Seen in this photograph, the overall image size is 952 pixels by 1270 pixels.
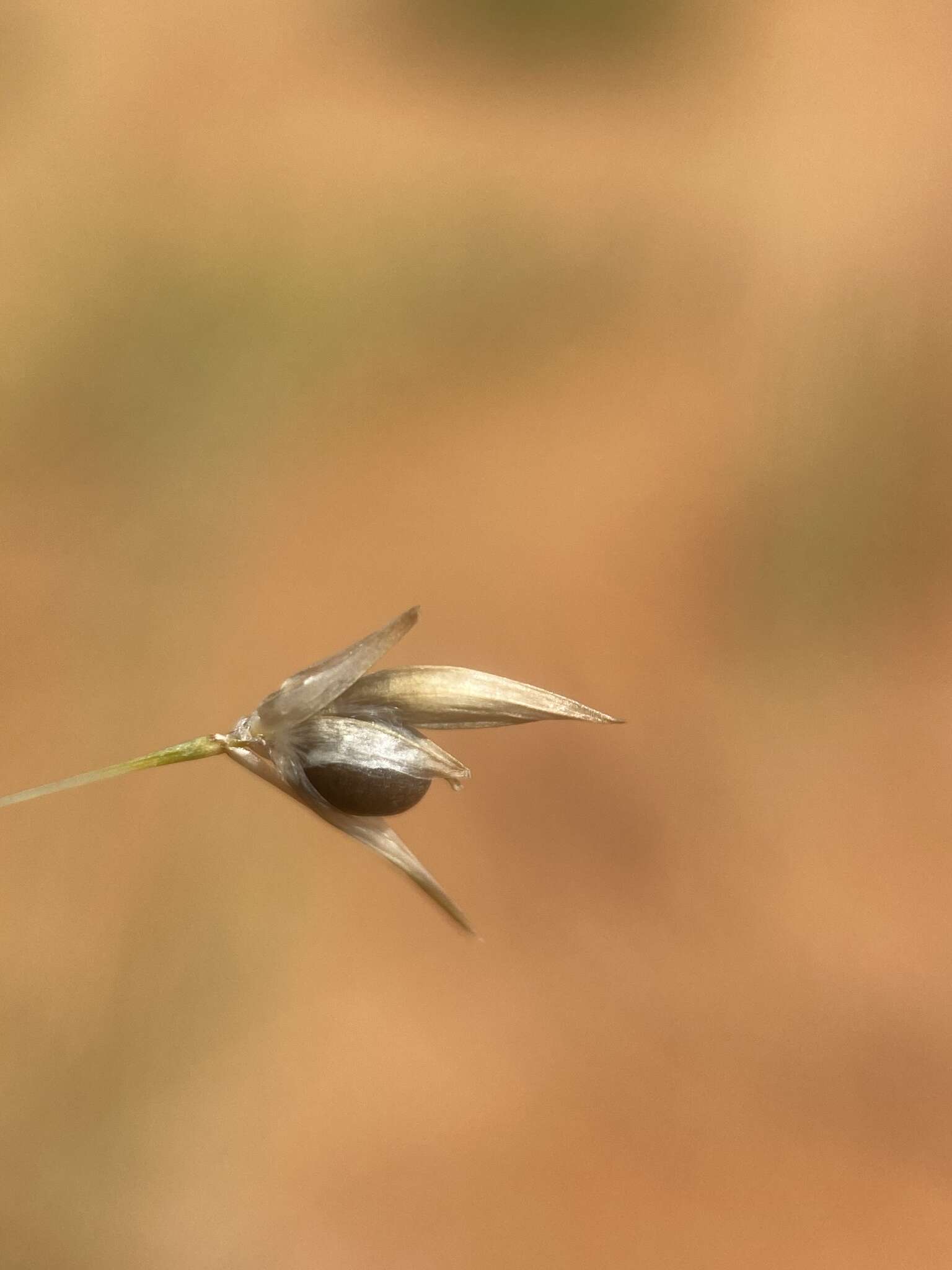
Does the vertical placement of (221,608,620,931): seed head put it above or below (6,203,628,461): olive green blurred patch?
below

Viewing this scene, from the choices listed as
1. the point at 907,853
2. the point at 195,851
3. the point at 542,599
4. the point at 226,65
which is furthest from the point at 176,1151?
the point at 226,65

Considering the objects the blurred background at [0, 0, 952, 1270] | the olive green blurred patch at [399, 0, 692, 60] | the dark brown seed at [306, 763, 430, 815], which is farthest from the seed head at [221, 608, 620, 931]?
the olive green blurred patch at [399, 0, 692, 60]

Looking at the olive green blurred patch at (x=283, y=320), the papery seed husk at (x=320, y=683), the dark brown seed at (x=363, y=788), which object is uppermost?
the olive green blurred patch at (x=283, y=320)

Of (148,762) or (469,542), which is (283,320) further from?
(148,762)

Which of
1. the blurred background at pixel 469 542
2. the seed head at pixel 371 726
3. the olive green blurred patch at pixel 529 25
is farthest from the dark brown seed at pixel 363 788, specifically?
the olive green blurred patch at pixel 529 25

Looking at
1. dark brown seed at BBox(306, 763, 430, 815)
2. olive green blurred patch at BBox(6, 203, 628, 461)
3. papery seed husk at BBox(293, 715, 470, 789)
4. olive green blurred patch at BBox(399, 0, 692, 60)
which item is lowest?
dark brown seed at BBox(306, 763, 430, 815)

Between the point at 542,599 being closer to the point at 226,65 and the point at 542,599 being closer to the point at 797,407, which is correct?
the point at 797,407

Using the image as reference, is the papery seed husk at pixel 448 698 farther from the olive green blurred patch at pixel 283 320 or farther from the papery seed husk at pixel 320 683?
the olive green blurred patch at pixel 283 320

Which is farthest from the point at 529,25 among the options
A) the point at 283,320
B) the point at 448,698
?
the point at 448,698

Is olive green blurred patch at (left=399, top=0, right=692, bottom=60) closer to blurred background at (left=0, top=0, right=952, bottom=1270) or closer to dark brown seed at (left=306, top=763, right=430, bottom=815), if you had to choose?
blurred background at (left=0, top=0, right=952, bottom=1270)
